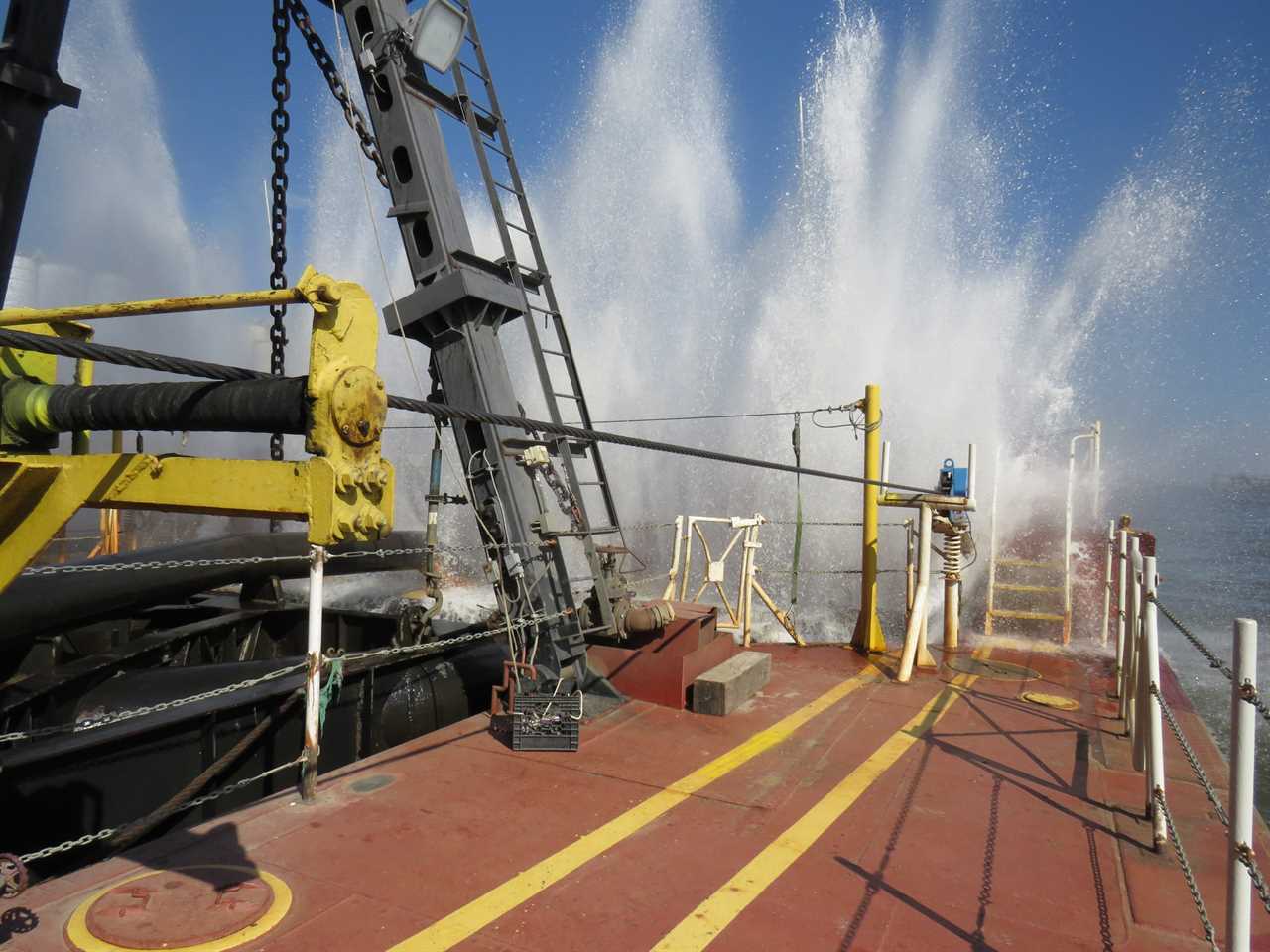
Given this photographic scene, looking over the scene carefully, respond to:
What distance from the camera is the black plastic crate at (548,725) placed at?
4.84 metres

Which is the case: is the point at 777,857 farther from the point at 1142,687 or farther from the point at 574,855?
the point at 1142,687

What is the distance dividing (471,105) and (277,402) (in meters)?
5.12

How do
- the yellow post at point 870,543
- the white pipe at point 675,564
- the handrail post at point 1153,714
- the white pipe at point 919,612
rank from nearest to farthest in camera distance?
the handrail post at point 1153,714, the white pipe at point 919,612, the white pipe at point 675,564, the yellow post at point 870,543

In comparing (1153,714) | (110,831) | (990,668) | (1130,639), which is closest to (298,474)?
(110,831)

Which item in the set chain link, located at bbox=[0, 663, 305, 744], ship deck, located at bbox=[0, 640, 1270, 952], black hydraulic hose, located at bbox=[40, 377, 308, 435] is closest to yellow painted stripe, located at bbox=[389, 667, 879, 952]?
ship deck, located at bbox=[0, 640, 1270, 952]

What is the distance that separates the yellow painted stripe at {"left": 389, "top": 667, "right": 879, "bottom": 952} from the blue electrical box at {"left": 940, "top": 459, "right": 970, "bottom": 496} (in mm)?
Answer: 3474

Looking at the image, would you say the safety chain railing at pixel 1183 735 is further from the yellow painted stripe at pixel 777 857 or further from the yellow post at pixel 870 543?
the yellow post at pixel 870 543

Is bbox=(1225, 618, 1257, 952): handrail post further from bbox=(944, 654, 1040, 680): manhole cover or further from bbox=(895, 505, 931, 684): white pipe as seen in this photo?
bbox=(944, 654, 1040, 680): manhole cover

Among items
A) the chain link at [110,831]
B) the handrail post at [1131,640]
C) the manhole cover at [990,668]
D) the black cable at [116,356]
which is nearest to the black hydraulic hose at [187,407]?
the black cable at [116,356]

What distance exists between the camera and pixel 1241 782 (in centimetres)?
225

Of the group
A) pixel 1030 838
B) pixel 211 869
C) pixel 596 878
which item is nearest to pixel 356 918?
pixel 211 869

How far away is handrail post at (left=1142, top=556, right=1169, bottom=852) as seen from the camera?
3.67 meters

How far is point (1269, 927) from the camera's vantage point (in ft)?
9.96

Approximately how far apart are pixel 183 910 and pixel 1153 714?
4333 mm
